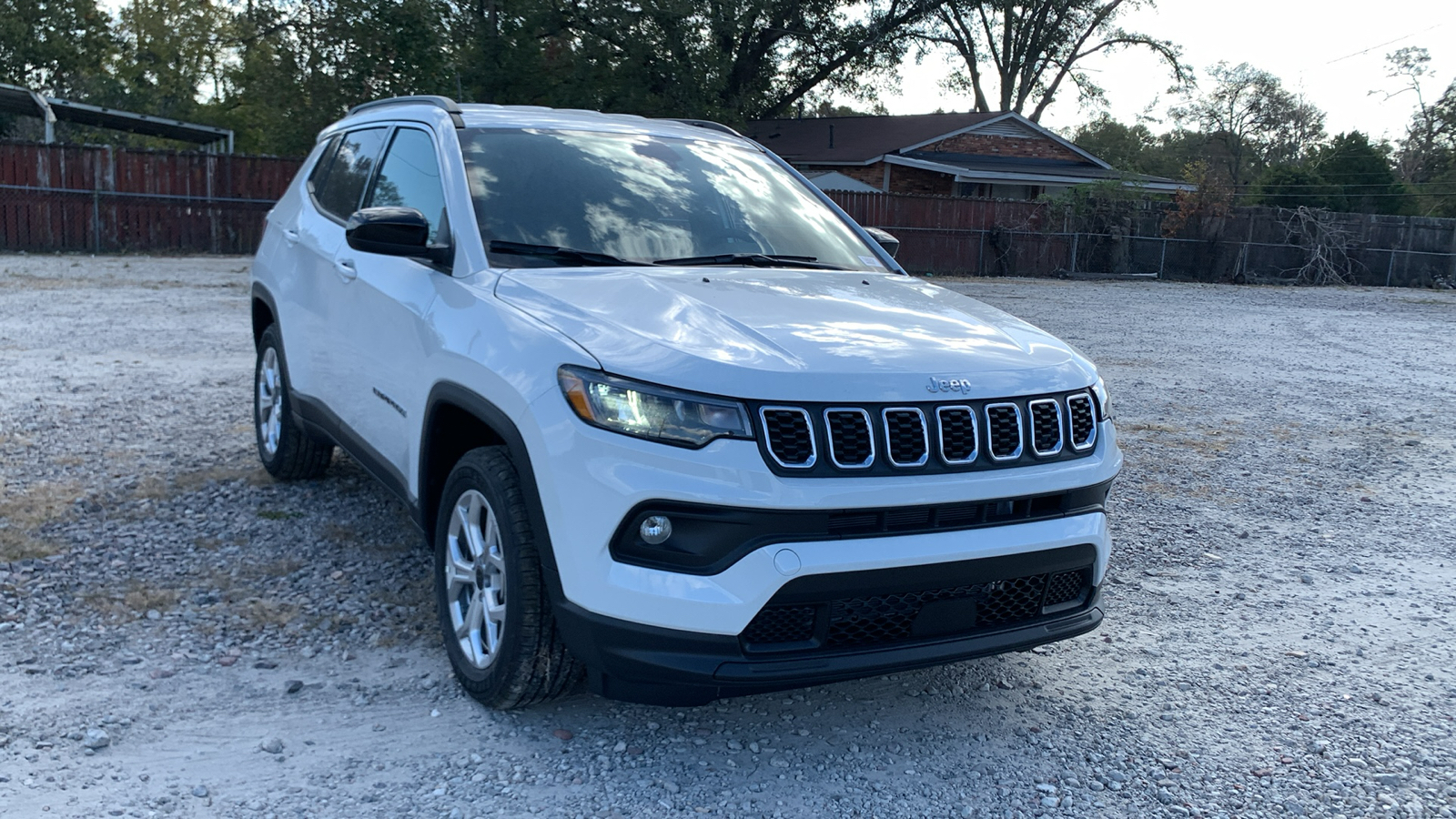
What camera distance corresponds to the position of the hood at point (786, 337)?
3014 mm

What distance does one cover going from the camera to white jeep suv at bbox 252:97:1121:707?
115 inches

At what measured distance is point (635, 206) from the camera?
169 inches

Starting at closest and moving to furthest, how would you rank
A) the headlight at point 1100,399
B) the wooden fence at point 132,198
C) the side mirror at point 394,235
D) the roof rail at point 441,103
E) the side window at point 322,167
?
the headlight at point 1100,399 < the side mirror at point 394,235 < the roof rail at point 441,103 < the side window at point 322,167 < the wooden fence at point 132,198

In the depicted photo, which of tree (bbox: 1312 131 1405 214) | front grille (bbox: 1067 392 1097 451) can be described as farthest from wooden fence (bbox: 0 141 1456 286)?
front grille (bbox: 1067 392 1097 451)

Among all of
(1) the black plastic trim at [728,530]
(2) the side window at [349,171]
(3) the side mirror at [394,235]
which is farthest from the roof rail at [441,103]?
(1) the black plastic trim at [728,530]

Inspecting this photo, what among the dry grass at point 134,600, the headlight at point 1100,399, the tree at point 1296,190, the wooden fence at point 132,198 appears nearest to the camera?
the headlight at point 1100,399

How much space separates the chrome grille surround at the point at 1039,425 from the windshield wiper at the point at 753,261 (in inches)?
51.4

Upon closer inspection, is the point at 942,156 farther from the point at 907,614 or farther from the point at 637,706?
the point at 907,614

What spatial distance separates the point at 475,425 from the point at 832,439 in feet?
4.19

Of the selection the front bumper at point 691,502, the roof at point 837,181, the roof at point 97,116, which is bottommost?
the front bumper at point 691,502

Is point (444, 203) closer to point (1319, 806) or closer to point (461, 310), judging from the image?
point (461, 310)

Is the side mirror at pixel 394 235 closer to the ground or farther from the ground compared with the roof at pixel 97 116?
closer to the ground

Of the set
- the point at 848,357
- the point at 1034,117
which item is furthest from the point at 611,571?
the point at 1034,117

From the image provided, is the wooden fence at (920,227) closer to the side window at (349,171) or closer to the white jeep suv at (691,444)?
the side window at (349,171)
